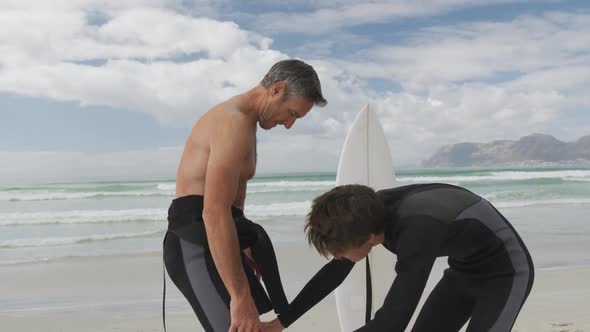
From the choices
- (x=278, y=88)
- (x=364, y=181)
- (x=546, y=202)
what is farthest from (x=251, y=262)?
(x=546, y=202)

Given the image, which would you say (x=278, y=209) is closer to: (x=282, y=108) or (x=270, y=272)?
(x=270, y=272)

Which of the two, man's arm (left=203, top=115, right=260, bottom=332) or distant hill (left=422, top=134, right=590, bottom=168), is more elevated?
man's arm (left=203, top=115, right=260, bottom=332)

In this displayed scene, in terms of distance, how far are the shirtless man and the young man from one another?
197 mm

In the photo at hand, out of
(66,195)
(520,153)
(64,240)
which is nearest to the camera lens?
(64,240)

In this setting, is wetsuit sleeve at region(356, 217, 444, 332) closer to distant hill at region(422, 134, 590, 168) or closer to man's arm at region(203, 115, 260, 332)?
man's arm at region(203, 115, 260, 332)

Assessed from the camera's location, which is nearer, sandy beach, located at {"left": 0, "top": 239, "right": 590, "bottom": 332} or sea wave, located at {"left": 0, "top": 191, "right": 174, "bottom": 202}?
sandy beach, located at {"left": 0, "top": 239, "right": 590, "bottom": 332}

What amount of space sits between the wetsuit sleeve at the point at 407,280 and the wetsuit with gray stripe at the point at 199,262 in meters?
0.51

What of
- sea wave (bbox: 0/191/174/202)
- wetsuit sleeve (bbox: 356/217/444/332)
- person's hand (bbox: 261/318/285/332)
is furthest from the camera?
sea wave (bbox: 0/191/174/202)

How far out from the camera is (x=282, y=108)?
196 cm

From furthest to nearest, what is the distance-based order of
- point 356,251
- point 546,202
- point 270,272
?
point 546,202
point 270,272
point 356,251

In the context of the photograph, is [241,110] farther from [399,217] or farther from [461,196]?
[461,196]

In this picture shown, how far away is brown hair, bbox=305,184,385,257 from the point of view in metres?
1.68

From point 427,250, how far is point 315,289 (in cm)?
54

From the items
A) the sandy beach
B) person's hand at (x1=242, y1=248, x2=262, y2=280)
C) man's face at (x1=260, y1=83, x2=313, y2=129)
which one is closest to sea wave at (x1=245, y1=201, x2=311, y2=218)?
the sandy beach
